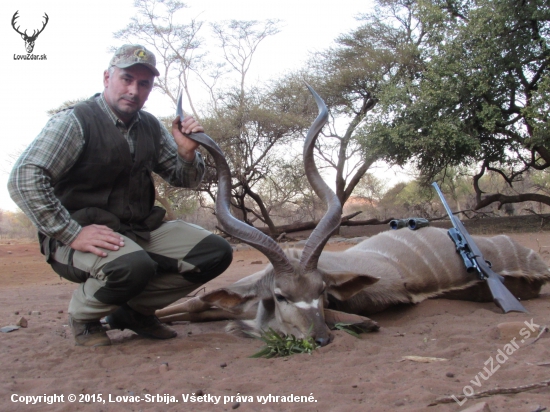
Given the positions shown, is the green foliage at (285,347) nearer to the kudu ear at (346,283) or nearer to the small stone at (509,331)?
the kudu ear at (346,283)

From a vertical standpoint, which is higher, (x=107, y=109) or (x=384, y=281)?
(x=107, y=109)

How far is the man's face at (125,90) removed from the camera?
2787 millimetres

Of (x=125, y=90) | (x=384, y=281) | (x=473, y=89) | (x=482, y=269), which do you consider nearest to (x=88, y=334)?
(x=125, y=90)

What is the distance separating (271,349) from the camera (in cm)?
254

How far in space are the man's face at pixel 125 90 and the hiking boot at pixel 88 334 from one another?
1.15 meters

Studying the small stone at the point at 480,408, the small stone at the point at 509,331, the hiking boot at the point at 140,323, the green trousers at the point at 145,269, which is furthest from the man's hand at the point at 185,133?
the small stone at the point at 480,408

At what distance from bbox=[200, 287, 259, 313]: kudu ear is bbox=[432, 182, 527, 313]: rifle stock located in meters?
1.65

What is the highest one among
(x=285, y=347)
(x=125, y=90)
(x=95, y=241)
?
(x=125, y=90)

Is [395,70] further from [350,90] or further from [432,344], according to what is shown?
[432,344]

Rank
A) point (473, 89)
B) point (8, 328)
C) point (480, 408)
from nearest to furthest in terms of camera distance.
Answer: point (480, 408), point (8, 328), point (473, 89)

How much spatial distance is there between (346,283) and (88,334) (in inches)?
60.1

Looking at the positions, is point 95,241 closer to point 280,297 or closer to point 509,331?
point 280,297

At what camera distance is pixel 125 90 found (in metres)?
2.79

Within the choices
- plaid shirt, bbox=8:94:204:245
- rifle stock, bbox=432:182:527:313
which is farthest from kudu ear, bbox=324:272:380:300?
plaid shirt, bbox=8:94:204:245
